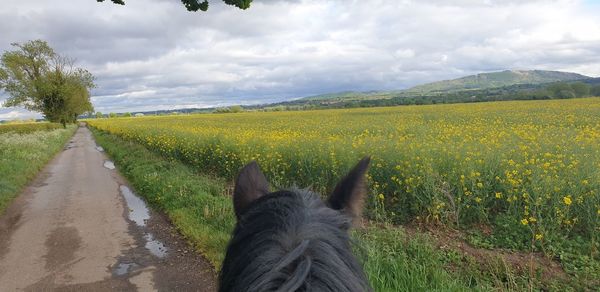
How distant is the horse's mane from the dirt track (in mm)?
3684

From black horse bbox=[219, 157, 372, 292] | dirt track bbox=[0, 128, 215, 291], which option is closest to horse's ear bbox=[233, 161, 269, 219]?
black horse bbox=[219, 157, 372, 292]

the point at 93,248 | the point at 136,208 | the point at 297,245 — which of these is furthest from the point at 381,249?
the point at 136,208

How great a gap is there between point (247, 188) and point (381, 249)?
3811mm

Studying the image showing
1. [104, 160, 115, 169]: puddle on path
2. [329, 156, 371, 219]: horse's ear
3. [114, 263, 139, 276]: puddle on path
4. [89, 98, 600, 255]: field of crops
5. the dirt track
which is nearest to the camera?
[329, 156, 371, 219]: horse's ear

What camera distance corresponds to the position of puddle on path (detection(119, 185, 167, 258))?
6098 millimetres

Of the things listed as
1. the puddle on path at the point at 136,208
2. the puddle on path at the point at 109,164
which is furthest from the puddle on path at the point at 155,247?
the puddle on path at the point at 109,164

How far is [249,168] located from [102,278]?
4060mm

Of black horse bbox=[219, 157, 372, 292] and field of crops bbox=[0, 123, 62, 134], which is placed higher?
black horse bbox=[219, 157, 372, 292]

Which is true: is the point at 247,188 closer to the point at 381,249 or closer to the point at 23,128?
the point at 381,249

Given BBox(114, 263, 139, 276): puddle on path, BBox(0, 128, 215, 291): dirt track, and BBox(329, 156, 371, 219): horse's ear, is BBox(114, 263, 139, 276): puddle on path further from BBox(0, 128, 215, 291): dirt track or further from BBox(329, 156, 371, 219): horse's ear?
BBox(329, 156, 371, 219): horse's ear

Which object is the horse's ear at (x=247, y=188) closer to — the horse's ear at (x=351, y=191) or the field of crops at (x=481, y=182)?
the horse's ear at (x=351, y=191)

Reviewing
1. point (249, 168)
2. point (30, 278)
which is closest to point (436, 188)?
point (249, 168)

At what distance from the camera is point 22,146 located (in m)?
19.6

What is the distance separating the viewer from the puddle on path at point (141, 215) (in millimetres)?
6098
